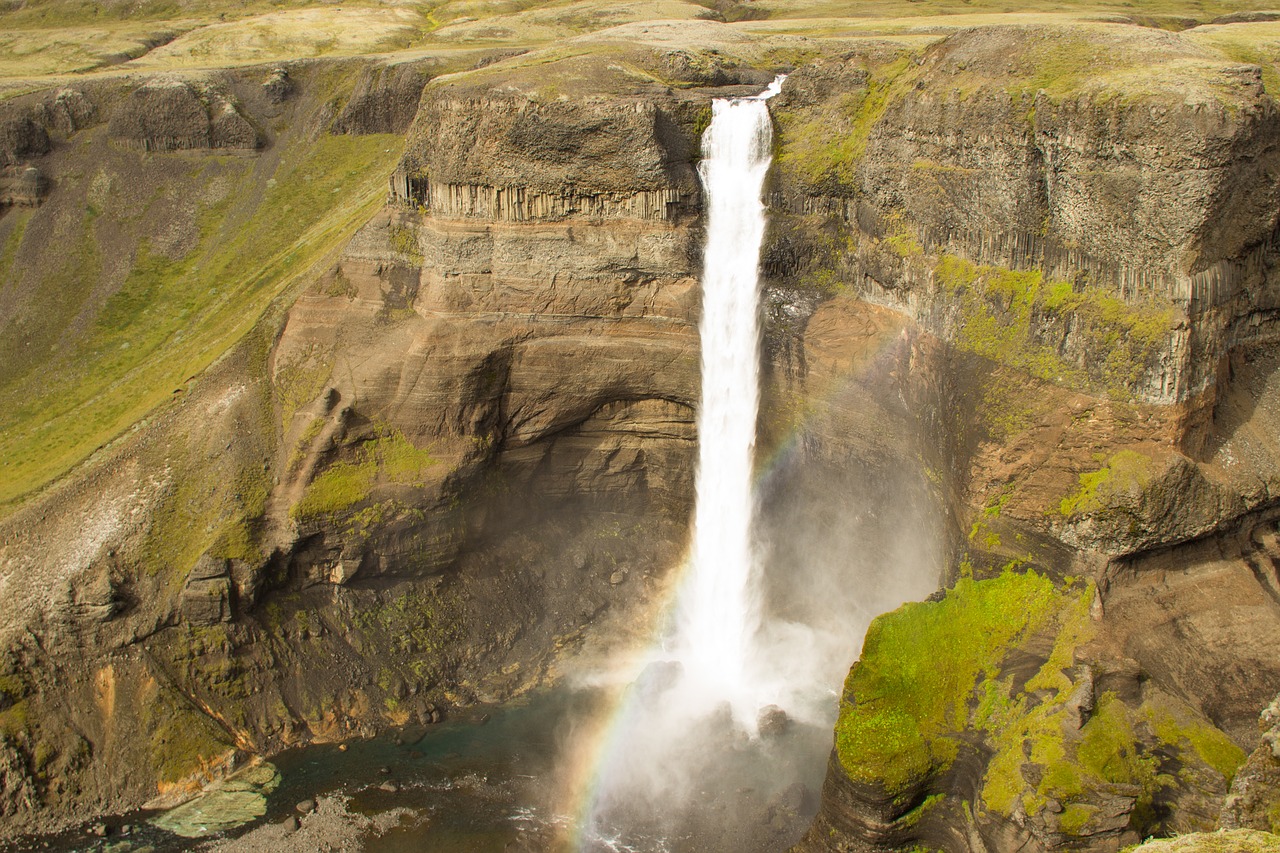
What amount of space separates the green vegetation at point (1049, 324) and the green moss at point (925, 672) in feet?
18.1

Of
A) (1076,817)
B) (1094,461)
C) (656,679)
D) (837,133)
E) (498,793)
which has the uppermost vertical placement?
(837,133)

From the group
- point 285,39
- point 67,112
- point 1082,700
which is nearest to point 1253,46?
point 1082,700

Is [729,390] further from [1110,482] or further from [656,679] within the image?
[1110,482]

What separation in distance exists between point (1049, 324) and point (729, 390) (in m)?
12.9

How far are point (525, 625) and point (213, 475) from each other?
12455 mm

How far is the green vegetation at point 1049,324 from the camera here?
24250 millimetres

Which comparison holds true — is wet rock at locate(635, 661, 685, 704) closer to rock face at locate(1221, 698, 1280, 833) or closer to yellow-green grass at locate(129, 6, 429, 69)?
rock face at locate(1221, 698, 1280, 833)

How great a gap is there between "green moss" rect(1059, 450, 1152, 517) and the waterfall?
538 inches

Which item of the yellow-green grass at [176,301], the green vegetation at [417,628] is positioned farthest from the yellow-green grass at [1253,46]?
the yellow-green grass at [176,301]

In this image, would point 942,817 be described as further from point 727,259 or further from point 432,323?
point 432,323

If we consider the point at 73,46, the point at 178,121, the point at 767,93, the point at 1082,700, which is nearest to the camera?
the point at 1082,700

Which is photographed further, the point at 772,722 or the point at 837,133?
the point at 837,133

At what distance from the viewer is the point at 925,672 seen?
2602 centimetres

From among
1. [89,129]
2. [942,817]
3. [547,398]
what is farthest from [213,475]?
[89,129]
